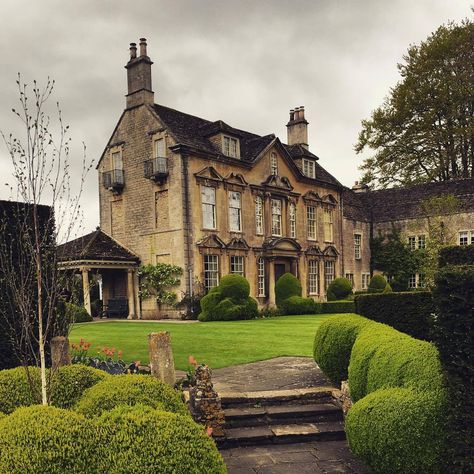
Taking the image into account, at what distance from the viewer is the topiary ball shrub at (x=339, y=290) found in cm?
2983

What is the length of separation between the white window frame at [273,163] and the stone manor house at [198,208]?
6 cm

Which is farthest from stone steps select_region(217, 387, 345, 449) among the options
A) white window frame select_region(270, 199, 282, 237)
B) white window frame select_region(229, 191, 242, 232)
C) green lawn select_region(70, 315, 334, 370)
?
white window frame select_region(270, 199, 282, 237)

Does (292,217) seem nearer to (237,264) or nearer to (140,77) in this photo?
(237,264)

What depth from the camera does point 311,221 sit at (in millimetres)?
31656

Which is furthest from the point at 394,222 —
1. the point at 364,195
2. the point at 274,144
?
the point at 274,144

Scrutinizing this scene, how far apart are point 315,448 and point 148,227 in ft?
64.0

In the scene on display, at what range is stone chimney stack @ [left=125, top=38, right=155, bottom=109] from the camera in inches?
985

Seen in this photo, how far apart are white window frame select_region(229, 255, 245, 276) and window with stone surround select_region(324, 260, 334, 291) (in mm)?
8303

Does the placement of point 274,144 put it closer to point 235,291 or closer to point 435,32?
point 235,291

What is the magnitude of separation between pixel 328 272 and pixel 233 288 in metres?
12.4

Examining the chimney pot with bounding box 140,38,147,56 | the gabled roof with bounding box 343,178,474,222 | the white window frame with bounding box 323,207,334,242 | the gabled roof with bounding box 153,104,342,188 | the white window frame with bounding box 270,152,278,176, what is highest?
the chimney pot with bounding box 140,38,147,56

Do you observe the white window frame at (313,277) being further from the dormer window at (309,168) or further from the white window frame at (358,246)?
the dormer window at (309,168)

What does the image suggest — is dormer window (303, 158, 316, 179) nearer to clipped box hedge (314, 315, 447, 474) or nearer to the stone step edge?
the stone step edge

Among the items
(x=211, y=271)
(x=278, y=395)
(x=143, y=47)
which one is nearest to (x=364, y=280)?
(x=211, y=271)
